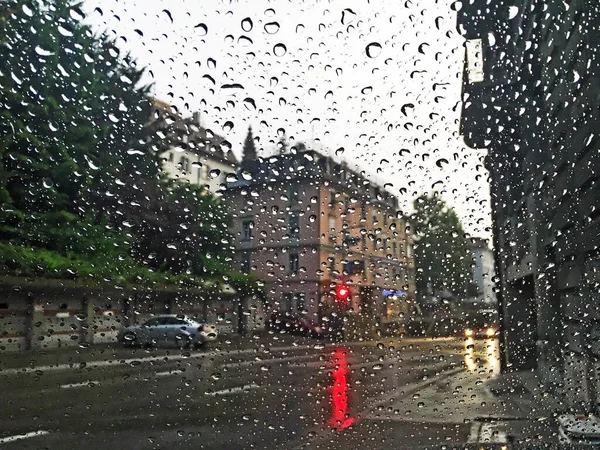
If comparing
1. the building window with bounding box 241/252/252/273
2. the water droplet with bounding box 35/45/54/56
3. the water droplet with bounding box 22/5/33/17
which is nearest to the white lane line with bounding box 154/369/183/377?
the building window with bounding box 241/252/252/273

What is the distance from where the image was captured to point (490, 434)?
3.80 m

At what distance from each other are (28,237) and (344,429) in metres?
2.72

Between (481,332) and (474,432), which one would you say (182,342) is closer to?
(481,332)

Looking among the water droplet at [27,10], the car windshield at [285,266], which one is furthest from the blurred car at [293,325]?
the water droplet at [27,10]

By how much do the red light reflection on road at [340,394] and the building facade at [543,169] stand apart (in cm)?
109

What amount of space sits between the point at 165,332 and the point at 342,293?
1121 millimetres

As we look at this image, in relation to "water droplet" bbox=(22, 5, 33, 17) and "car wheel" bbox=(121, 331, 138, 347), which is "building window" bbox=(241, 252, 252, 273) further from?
"water droplet" bbox=(22, 5, 33, 17)

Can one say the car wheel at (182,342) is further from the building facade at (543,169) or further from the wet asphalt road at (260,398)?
the building facade at (543,169)

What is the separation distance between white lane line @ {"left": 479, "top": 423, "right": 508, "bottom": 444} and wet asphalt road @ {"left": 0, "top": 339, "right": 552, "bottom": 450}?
10 cm

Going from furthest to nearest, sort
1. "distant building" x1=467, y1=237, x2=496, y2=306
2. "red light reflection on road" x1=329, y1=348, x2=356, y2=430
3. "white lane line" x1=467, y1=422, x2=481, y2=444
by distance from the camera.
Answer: "red light reflection on road" x1=329, y1=348, x2=356, y2=430 < "white lane line" x1=467, y1=422, x2=481, y2=444 < "distant building" x1=467, y1=237, x2=496, y2=306

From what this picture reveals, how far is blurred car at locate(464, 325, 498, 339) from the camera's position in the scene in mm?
3534

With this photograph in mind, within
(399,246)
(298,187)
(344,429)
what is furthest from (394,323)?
(344,429)

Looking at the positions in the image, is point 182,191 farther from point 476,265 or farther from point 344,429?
point 344,429

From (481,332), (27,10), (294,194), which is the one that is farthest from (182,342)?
(27,10)
